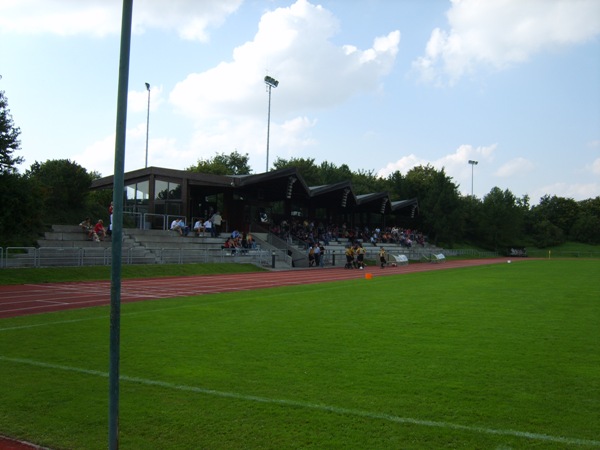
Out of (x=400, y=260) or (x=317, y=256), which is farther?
(x=400, y=260)

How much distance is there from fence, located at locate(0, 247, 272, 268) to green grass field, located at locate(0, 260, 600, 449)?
1213 cm

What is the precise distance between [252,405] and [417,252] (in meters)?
49.7

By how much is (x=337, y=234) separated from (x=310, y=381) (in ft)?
151

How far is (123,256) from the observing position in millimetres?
26641

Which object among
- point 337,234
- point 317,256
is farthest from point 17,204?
point 337,234

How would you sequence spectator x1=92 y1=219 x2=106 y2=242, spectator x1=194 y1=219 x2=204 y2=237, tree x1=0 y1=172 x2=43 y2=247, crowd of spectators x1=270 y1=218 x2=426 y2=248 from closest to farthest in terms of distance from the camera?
tree x1=0 y1=172 x2=43 y2=247
spectator x1=92 y1=219 x2=106 y2=242
spectator x1=194 y1=219 x2=204 y2=237
crowd of spectators x1=270 y1=218 x2=426 y2=248

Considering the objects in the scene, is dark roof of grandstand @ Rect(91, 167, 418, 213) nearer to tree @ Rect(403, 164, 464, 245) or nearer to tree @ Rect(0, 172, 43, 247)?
tree @ Rect(0, 172, 43, 247)

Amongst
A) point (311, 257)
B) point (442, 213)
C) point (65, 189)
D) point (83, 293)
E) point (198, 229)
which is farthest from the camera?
point (442, 213)

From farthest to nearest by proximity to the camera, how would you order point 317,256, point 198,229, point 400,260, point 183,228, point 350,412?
1. point 400,260
2. point 317,256
3. point 198,229
4. point 183,228
5. point 350,412

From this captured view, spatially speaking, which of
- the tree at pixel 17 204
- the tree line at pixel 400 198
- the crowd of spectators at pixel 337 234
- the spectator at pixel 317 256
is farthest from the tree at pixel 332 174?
the tree at pixel 17 204

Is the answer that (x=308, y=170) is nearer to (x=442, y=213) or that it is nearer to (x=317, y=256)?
(x=442, y=213)

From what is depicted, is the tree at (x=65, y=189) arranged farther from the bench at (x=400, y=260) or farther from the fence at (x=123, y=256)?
the bench at (x=400, y=260)

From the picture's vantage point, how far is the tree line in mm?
25203

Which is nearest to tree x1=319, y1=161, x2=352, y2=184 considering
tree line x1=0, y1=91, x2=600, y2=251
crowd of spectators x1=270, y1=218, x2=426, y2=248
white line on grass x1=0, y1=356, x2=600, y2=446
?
tree line x1=0, y1=91, x2=600, y2=251
